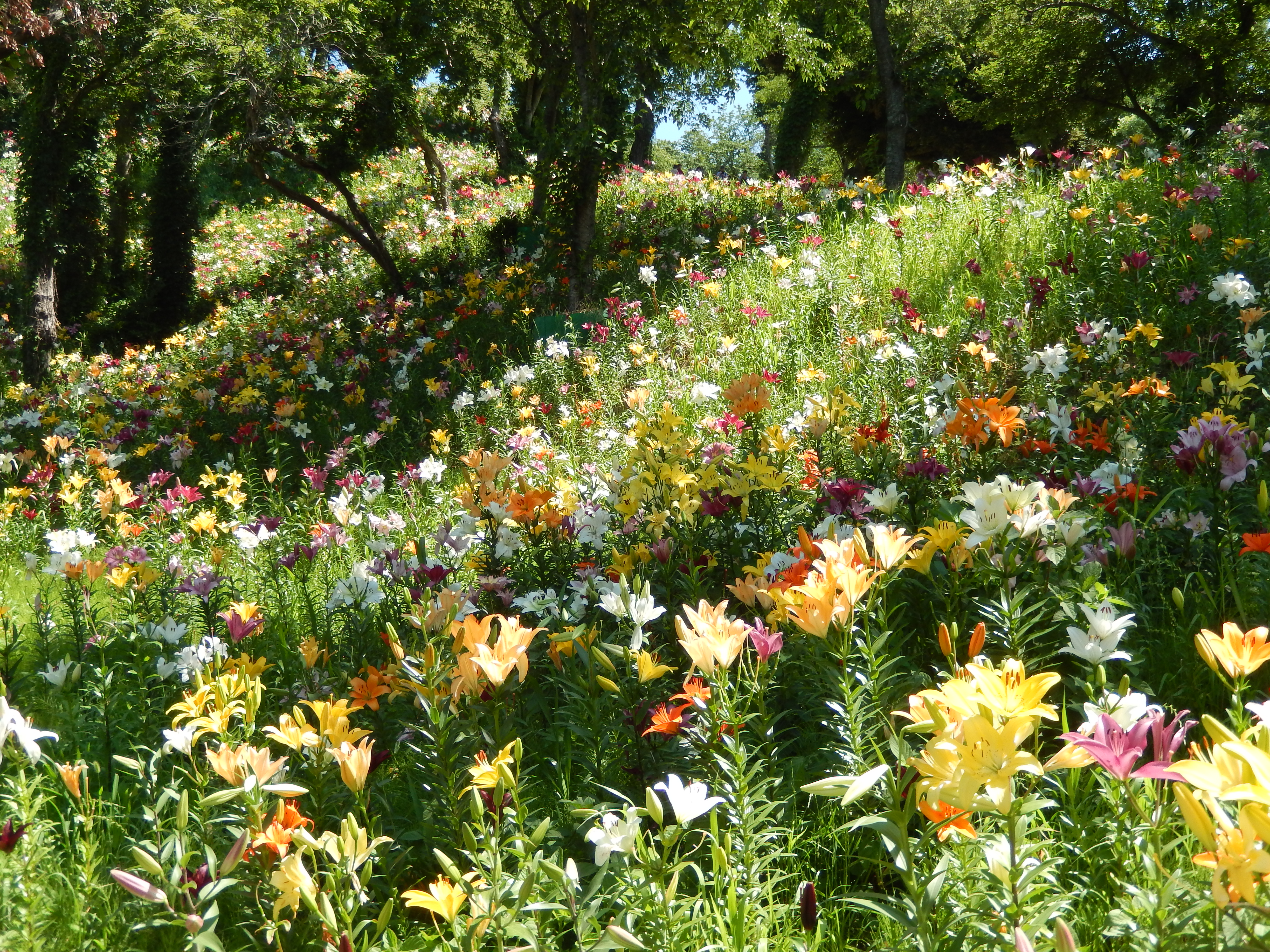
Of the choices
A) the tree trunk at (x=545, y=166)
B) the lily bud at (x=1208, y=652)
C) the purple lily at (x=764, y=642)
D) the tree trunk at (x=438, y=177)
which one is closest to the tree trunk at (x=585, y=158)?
the tree trunk at (x=545, y=166)

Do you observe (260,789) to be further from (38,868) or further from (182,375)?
(182,375)

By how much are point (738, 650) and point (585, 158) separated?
721 cm

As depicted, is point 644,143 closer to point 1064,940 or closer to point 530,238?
point 530,238

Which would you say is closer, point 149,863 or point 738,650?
point 149,863

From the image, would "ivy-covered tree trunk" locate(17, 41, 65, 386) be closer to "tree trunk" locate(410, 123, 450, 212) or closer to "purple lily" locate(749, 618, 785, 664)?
"tree trunk" locate(410, 123, 450, 212)

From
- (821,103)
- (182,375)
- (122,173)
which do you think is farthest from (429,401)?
(821,103)

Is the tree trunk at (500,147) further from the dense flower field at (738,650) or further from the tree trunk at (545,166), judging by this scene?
the dense flower field at (738,650)

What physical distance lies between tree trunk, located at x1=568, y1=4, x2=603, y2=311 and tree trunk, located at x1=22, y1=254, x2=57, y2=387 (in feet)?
22.3

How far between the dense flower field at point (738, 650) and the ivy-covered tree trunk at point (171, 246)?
29.1 feet

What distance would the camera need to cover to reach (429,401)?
673 cm

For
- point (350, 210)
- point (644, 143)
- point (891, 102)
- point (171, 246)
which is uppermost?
point (644, 143)

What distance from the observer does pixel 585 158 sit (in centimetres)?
779

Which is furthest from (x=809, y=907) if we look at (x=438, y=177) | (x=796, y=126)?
(x=796, y=126)

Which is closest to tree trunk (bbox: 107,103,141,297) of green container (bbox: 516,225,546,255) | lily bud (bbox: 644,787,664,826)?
green container (bbox: 516,225,546,255)
